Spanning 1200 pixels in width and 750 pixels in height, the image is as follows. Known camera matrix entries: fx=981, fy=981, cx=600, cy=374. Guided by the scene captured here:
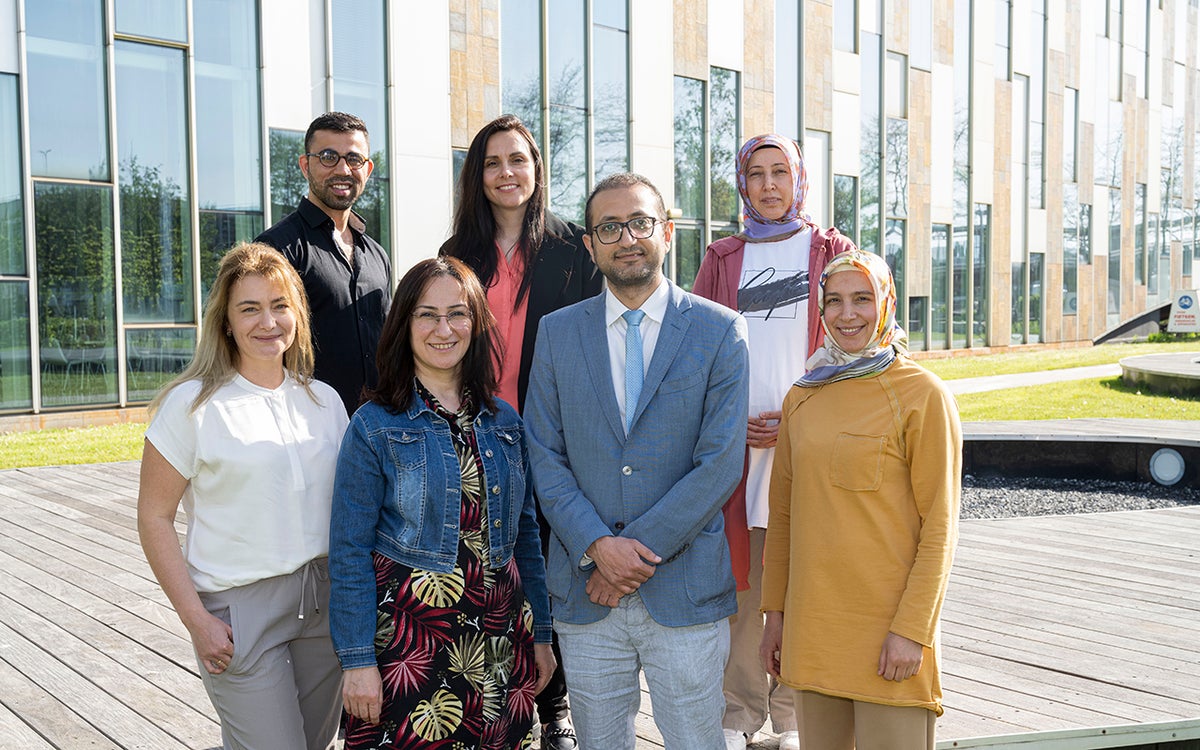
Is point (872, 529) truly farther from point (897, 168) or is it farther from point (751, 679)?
point (897, 168)

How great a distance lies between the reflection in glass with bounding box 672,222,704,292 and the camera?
16953 millimetres

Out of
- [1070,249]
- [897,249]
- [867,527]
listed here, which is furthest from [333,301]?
[1070,249]

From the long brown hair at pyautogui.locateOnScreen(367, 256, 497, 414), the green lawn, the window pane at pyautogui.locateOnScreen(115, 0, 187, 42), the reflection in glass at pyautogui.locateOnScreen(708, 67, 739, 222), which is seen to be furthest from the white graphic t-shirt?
the reflection in glass at pyautogui.locateOnScreen(708, 67, 739, 222)

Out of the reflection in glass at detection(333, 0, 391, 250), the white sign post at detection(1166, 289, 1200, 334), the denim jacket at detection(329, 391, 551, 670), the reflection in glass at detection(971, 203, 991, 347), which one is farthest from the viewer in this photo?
the white sign post at detection(1166, 289, 1200, 334)

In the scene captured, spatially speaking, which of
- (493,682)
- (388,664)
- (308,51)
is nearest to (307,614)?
(388,664)

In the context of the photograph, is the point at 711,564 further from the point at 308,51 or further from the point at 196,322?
the point at 308,51

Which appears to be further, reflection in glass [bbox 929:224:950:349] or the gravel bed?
reflection in glass [bbox 929:224:950:349]

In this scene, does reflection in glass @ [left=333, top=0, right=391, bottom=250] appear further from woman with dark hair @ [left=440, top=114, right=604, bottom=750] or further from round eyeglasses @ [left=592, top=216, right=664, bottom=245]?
round eyeglasses @ [left=592, top=216, right=664, bottom=245]

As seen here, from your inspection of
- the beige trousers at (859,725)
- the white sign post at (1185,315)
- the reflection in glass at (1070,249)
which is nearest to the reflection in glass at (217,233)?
the beige trousers at (859,725)

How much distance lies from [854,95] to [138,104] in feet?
44.9

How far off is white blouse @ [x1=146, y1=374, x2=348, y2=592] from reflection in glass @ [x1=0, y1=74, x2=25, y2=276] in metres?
9.78

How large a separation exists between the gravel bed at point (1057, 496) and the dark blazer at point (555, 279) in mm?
5110

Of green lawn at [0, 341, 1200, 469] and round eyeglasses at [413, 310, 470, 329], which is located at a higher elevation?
round eyeglasses at [413, 310, 470, 329]

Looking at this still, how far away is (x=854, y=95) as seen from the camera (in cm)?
1984
